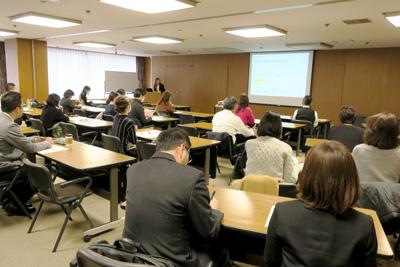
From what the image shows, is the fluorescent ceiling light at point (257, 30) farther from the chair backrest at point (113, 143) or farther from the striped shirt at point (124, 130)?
the chair backrest at point (113, 143)

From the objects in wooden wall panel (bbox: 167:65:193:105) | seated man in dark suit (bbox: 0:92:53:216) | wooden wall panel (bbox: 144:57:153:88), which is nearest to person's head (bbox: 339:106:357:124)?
seated man in dark suit (bbox: 0:92:53:216)

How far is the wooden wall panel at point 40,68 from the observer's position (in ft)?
A: 31.5

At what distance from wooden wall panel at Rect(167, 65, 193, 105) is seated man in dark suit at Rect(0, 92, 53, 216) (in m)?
10.5

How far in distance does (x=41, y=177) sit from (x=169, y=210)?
1707 mm

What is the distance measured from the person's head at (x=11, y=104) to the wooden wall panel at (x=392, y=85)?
966cm

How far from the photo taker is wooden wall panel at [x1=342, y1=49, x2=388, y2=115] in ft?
29.8

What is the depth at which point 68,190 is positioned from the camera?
2975mm

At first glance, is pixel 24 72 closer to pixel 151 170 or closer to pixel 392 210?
pixel 151 170

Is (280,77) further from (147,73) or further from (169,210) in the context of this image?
(169,210)

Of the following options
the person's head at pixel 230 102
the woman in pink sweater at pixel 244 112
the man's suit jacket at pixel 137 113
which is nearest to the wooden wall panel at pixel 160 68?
the man's suit jacket at pixel 137 113

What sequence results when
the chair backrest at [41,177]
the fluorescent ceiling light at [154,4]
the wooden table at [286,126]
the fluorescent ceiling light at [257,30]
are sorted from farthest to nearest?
the fluorescent ceiling light at [257,30] → the wooden table at [286,126] → the fluorescent ceiling light at [154,4] → the chair backrest at [41,177]

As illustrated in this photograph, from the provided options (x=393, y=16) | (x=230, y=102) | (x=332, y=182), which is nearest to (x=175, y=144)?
(x=332, y=182)

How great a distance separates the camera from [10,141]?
3.10m

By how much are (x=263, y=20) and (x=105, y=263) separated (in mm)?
5341
